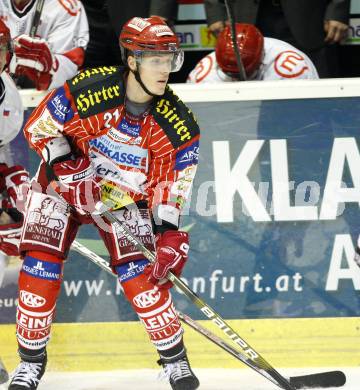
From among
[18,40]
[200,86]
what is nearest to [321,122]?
[200,86]

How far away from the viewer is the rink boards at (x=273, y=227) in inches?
210

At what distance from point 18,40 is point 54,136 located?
108cm

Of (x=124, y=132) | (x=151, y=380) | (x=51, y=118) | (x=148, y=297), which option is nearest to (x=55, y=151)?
(x=51, y=118)

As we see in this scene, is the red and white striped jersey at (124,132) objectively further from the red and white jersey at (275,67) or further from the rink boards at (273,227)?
the red and white jersey at (275,67)

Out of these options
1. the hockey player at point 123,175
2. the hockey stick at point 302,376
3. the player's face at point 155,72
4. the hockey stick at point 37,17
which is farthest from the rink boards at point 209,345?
the hockey stick at point 37,17

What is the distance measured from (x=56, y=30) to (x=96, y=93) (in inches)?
54.0

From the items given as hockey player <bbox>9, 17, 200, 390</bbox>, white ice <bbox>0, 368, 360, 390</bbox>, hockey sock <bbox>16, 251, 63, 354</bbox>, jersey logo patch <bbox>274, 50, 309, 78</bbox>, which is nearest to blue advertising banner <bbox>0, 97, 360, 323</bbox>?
white ice <bbox>0, 368, 360, 390</bbox>

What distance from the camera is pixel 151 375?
5.28 metres

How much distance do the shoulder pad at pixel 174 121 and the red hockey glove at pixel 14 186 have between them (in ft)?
2.62

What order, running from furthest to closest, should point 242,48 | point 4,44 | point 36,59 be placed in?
1. point 242,48
2. point 36,59
3. point 4,44

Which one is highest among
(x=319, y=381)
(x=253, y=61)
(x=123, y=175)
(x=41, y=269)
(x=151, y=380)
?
(x=123, y=175)

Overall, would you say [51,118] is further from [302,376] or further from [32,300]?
[302,376]

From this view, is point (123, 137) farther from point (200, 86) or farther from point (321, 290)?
point (321, 290)

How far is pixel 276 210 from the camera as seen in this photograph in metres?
5.36
